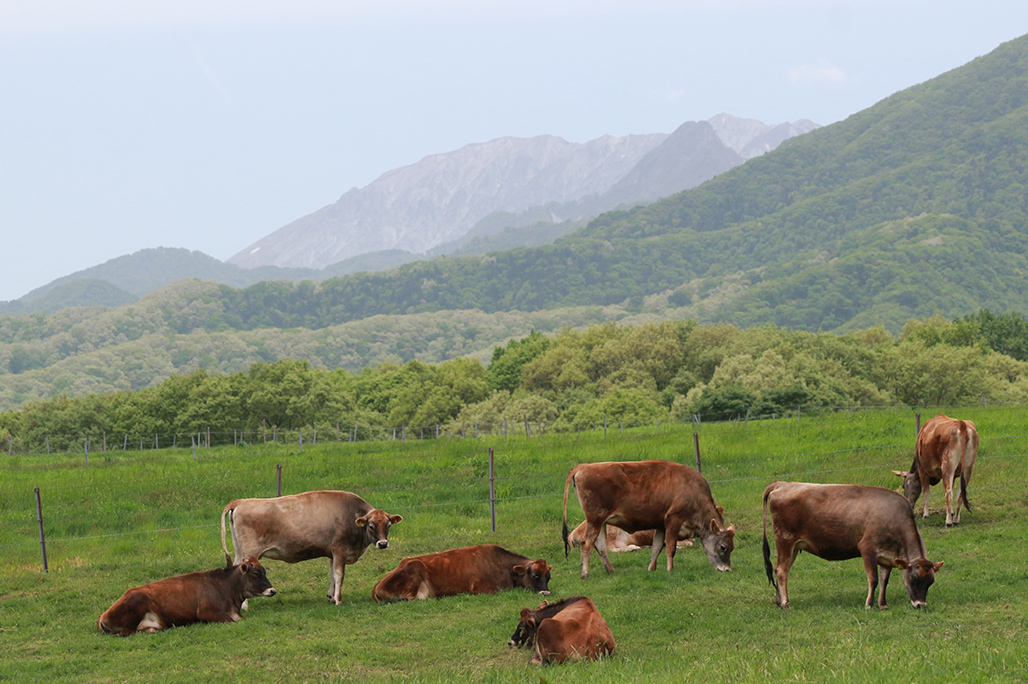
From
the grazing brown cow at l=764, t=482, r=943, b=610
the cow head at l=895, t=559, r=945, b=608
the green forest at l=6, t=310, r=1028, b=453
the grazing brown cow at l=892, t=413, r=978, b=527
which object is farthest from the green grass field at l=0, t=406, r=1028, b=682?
the green forest at l=6, t=310, r=1028, b=453

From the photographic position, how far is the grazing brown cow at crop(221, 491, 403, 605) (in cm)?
1348

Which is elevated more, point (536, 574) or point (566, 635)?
point (566, 635)

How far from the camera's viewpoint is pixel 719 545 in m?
14.3

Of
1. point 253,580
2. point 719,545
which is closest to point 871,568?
point 719,545

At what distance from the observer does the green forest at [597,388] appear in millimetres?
64312

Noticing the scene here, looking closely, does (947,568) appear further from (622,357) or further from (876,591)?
(622,357)

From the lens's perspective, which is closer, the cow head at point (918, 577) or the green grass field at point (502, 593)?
the green grass field at point (502, 593)

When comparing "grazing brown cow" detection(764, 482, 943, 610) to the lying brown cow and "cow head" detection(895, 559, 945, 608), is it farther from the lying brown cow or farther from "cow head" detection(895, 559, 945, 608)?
the lying brown cow

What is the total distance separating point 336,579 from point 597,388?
67430 millimetres

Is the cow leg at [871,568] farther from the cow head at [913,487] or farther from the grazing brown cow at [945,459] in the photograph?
the cow head at [913,487]

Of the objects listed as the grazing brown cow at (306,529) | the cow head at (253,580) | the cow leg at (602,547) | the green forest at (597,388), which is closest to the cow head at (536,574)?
the cow leg at (602,547)

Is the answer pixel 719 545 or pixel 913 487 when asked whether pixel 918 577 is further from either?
pixel 913 487

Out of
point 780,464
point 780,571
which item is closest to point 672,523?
point 780,571

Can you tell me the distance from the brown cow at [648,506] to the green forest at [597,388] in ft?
114
